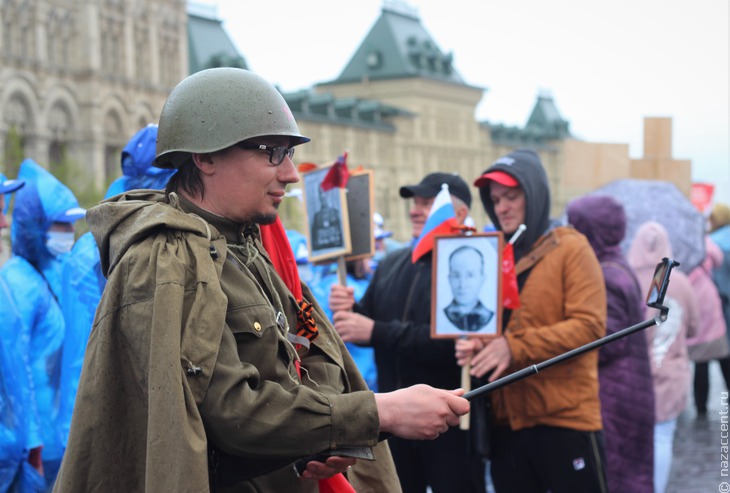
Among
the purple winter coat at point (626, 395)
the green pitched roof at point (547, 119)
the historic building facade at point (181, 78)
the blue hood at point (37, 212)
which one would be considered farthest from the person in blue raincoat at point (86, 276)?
the green pitched roof at point (547, 119)

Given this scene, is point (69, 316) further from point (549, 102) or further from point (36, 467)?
point (549, 102)

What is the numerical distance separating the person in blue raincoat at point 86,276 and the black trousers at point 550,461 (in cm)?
197

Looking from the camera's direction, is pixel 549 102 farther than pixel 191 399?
Yes

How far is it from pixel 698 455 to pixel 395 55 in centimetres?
6473

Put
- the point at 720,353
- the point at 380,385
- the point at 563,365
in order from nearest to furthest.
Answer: the point at 563,365, the point at 380,385, the point at 720,353

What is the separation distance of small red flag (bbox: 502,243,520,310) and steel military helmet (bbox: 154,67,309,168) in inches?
90.3

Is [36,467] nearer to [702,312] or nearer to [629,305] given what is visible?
[629,305]

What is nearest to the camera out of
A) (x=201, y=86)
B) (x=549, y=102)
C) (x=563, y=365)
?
(x=201, y=86)

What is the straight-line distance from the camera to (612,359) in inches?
233

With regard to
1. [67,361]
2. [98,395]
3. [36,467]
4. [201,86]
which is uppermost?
[201,86]

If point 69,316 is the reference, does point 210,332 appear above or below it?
above

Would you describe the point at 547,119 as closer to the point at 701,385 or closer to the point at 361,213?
the point at 701,385

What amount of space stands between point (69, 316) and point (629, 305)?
2.94 meters

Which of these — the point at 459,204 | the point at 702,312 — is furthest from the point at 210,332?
the point at 702,312
